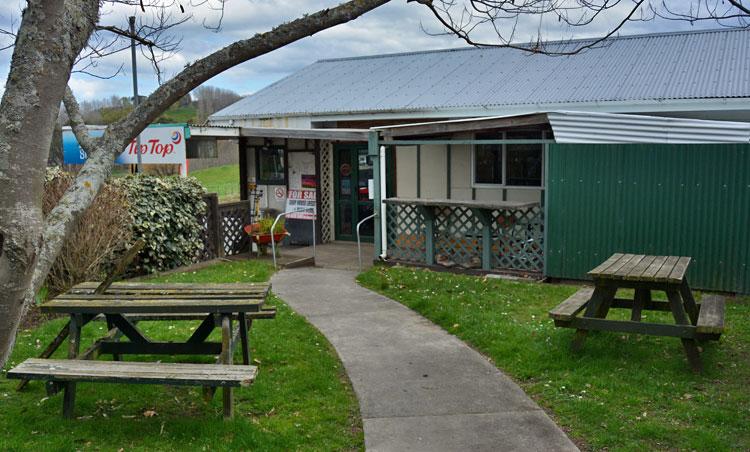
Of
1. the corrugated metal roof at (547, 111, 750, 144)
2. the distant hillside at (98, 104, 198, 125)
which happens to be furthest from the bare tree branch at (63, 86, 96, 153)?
the distant hillside at (98, 104, 198, 125)

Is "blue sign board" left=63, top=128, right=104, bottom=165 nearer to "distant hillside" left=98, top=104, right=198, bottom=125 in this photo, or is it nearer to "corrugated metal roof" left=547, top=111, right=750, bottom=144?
"distant hillside" left=98, top=104, right=198, bottom=125

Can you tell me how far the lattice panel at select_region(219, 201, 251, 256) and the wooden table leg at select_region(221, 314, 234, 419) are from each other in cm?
817

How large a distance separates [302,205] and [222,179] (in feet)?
70.6

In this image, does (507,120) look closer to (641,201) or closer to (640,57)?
(641,201)

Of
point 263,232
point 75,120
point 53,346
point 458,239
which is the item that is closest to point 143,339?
point 53,346

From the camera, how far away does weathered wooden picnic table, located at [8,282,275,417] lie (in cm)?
475

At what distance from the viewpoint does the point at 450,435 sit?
5047mm

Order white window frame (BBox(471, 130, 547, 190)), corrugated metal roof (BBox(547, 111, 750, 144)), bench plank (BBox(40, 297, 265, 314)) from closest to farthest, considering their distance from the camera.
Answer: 1. bench plank (BBox(40, 297, 265, 314))
2. corrugated metal roof (BBox(547, 111, 750, 144))
3. white window frame (BBox(471, 130, 547, 190))

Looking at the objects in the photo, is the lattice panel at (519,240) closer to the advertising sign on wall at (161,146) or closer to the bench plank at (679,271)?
the bench plank at (679,271)

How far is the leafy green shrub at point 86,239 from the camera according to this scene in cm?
941

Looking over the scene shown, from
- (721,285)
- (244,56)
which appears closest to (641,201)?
(721,285)

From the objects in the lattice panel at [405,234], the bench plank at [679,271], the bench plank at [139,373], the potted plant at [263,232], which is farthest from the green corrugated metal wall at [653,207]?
the bench plank at [139,373]

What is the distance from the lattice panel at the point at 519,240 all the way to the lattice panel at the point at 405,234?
4.45 ft

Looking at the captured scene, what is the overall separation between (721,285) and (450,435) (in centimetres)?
594
